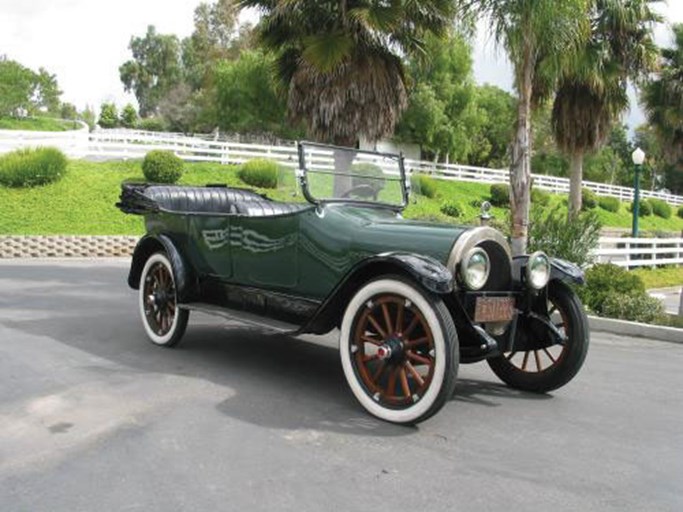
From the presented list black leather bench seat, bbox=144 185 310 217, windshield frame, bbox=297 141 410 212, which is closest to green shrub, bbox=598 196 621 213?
black leather bench seat, bbox=144 185 310 217

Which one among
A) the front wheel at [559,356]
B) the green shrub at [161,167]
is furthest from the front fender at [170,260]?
the green shrub at [161,167]

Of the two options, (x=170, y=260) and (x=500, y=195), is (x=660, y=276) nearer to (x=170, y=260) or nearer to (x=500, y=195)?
(x=500, y=195)

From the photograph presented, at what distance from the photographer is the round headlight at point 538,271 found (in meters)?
4.94

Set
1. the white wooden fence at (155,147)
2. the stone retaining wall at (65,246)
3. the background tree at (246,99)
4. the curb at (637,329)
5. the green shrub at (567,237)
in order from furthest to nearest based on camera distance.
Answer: the background tree at (246,99) → the white wooden fence at (155,147) → the stone retaining wall at (65,246) → the green shrub at (567,237) → the curb at (637,329)

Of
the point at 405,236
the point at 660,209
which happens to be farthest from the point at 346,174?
the point at 660,209

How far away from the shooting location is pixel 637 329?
898 centimetres

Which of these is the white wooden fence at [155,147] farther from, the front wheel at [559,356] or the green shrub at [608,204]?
the front wheel at [559,356]

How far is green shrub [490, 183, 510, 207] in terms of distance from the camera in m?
31.9

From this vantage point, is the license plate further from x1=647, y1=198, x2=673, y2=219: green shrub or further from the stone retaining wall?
x1=647, y1=198, x2=673, y2=219: green shrub

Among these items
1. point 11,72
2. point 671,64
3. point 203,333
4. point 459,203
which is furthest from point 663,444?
point 11,72

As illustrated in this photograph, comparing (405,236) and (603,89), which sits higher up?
(603,89)

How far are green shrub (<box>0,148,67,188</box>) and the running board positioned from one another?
15.5 metres

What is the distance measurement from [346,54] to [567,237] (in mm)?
4915

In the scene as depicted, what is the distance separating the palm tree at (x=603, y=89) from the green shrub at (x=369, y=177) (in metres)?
13.3
